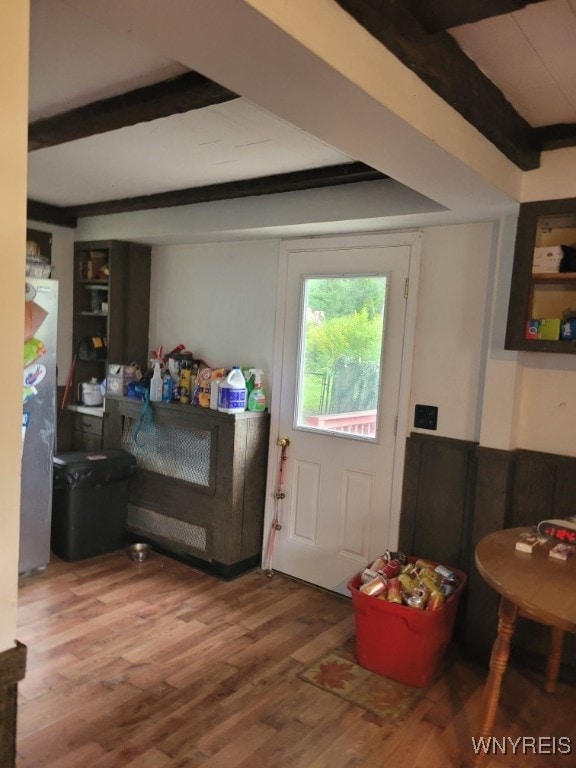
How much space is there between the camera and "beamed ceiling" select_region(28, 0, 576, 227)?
4.24ft

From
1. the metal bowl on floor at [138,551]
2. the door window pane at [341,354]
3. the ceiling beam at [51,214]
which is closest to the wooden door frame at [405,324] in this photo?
the door window pane at [341,354]

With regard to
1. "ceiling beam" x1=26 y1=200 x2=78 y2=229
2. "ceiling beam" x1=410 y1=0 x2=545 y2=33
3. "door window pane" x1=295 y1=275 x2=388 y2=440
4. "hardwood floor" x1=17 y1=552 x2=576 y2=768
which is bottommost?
"hardwood floor" x1=17 y1=552 x2=576 y2=768

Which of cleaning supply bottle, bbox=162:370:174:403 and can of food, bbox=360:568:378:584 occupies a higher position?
cleaning supply bottle, bbox=162:370:174:403

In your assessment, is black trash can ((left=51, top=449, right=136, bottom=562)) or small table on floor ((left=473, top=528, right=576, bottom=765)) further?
black trash can ((left=51, top=449, right=136, bottom=562))

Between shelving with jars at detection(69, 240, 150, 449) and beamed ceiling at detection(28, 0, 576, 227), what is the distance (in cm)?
120

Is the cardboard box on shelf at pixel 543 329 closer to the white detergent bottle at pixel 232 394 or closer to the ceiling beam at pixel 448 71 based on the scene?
the ceiling beam at pixel 448 71

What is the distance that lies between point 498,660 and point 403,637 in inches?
21.7

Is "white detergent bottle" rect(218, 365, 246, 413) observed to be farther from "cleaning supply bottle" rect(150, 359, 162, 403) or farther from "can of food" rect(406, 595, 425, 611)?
"can of food" rect(406, 595, 425, 611)

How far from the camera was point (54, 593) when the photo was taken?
9.80 feet

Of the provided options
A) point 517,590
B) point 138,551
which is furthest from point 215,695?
point 138,551

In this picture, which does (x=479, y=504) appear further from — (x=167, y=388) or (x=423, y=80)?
(x=167, y=388)

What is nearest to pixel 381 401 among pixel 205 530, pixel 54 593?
pixel 205 530

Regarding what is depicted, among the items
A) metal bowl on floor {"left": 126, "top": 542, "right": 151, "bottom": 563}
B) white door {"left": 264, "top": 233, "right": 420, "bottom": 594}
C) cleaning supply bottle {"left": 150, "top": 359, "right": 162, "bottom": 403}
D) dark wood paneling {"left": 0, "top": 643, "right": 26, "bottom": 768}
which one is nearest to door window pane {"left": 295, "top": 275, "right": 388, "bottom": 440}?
white door {"left": 264, "top": 233, "right": 420, "bottom": 594}

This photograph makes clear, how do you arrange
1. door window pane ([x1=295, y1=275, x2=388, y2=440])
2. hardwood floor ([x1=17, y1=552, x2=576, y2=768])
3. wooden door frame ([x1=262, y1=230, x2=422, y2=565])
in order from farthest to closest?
door window pane ([x1=295, y1=275, x2=388, y2=440]), wooden door frame ([x1=262, y1=230, x2=422, y2=565]), hardwood floor ([x1=17, y1=552, x2=576, y2=768])
